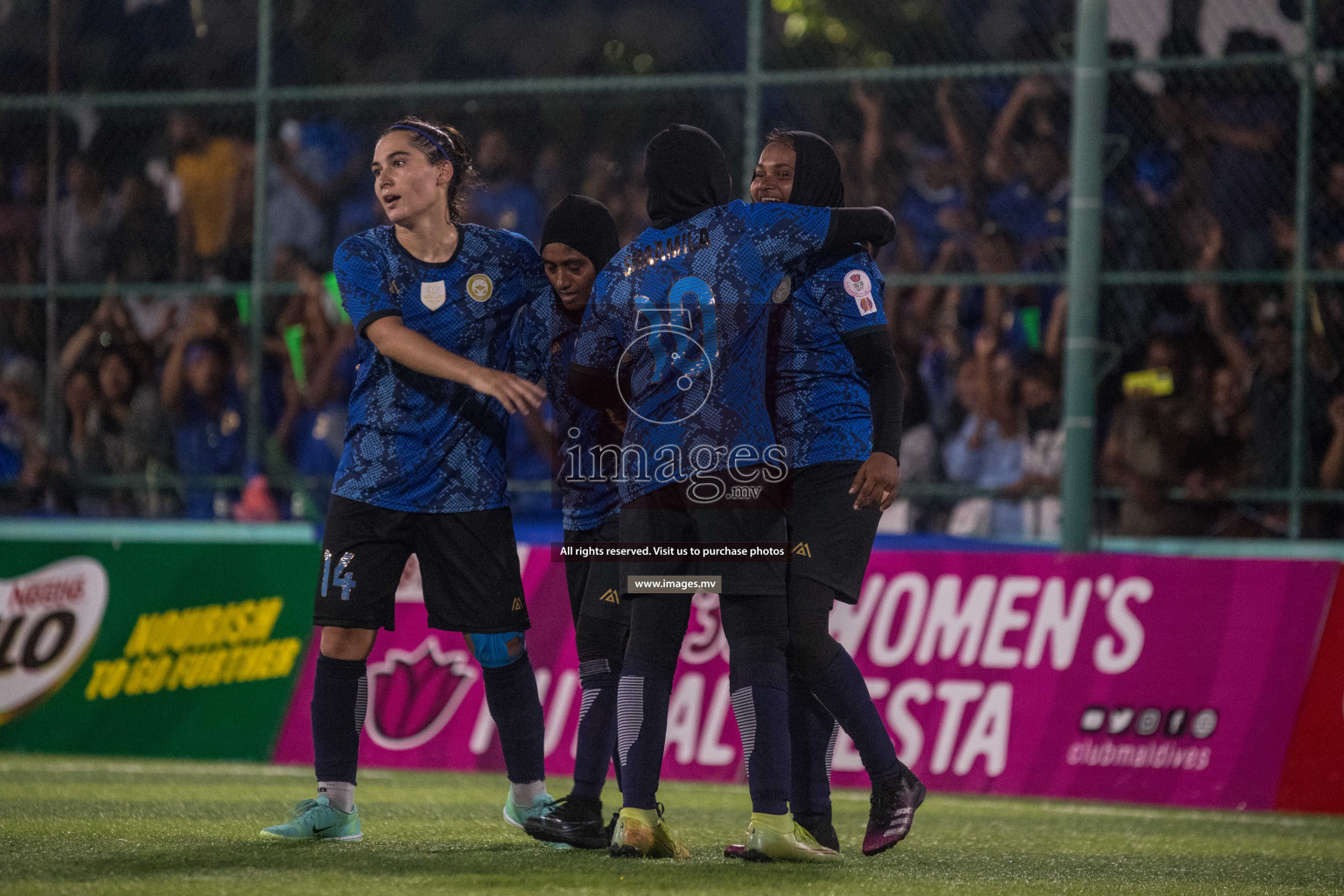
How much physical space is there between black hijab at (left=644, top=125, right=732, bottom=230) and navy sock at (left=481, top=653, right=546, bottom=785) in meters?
1.47

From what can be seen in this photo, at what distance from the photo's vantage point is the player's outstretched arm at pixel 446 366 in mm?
4676

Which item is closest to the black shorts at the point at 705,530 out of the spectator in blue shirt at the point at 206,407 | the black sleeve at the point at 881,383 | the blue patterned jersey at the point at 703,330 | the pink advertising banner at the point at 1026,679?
the blue patterned jersey at the point at 703,330

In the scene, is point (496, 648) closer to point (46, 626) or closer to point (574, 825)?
point (574, 825)

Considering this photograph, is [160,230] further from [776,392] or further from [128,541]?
[776,392]

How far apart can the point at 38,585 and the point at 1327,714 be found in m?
6.14

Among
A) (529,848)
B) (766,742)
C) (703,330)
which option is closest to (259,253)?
(529,848)

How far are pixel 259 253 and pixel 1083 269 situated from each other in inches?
196

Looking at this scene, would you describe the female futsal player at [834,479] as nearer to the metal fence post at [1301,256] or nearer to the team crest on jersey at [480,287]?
the team crest on jersey at [480,287]

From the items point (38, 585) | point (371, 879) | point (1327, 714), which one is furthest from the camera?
point (38, 585)

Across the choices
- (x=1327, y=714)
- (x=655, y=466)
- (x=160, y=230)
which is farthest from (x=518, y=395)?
(x=160, y=230)

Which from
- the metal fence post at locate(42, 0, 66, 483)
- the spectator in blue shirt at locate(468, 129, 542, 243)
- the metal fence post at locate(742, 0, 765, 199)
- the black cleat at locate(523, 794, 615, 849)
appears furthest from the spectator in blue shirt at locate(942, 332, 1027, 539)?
the metal fence post at locate(42, 0, 66, 483)

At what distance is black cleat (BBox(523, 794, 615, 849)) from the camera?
4945 mm

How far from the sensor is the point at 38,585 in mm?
8789

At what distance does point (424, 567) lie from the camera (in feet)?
17.0
